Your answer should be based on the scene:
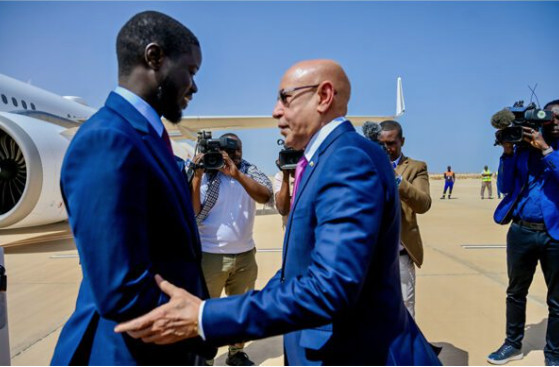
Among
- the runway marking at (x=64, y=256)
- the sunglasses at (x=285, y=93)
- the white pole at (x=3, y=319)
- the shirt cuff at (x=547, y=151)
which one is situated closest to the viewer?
the sunglasses at (x=285, y=93)

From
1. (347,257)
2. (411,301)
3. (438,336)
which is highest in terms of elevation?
(347,257)

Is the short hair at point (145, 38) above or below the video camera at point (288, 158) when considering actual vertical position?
above

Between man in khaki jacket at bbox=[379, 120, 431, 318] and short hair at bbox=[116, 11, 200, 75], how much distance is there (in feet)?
6.70

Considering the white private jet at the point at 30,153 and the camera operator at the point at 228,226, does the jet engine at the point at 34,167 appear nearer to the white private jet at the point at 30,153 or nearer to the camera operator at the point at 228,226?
the white private jet at the point at 30,153

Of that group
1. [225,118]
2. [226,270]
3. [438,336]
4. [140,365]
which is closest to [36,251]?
[226,270]

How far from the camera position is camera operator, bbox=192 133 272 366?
329 centimetres

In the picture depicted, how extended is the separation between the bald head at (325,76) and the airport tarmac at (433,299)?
8.60 ft

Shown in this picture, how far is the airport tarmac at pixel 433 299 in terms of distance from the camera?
358cm

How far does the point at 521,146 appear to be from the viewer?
132 inches

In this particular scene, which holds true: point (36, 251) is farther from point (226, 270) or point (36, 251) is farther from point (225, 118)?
point (225, 118)

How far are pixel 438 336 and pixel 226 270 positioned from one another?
2.10 metres

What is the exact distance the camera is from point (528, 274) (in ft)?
10.8

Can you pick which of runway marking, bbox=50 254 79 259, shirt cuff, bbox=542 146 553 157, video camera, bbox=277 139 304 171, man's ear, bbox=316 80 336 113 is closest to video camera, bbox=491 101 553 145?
shirt cuff, bbox=542 146 553 157

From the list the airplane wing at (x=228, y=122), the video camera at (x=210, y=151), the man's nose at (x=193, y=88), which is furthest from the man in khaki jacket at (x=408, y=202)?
the airplane wing at (x=228, y=122)
